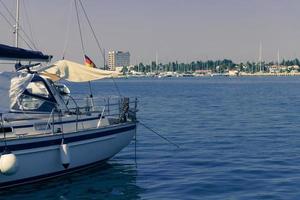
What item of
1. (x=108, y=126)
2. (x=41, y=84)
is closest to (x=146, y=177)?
(x=108, y=126)

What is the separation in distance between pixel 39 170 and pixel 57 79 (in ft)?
15.3

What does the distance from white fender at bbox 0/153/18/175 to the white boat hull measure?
39cm

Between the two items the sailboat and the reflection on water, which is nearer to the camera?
the sailboat

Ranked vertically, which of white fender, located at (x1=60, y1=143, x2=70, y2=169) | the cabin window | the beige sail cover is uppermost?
the beige sail cover

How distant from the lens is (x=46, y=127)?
15539 millimetres

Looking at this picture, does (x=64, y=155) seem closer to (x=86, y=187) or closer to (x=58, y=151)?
(x=58, y=151)

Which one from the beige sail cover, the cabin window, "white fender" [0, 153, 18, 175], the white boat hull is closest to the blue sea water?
the white boat hull

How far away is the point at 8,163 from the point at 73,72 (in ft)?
19.4

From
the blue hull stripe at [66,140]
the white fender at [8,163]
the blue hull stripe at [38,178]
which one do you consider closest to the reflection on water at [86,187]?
the blue hull stripe at [38,178]

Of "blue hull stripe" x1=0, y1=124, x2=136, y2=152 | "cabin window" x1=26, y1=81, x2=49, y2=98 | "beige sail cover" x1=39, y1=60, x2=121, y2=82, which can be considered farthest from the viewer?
"beige sail cover" x1=39, y1=60, x2=121, y2=82

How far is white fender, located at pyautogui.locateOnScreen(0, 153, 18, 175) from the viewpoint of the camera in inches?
531

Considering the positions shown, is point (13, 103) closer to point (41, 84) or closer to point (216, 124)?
point (41, 84)

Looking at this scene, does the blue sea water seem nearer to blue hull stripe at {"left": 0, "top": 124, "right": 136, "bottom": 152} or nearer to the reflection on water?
the reflection on water

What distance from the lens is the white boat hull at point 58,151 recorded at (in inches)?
564
